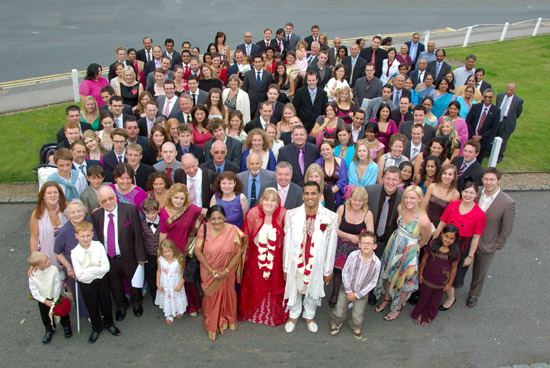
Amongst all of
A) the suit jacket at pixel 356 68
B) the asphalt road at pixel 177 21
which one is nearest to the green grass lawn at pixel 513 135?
the suit jacket at pixel 356 68

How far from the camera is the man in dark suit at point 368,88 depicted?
9.91 m

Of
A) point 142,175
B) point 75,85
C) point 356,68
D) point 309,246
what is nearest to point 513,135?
point 356,68

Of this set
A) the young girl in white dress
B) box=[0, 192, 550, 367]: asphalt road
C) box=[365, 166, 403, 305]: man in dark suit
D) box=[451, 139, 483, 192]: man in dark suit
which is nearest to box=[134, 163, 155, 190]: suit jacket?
the young girl in white dress

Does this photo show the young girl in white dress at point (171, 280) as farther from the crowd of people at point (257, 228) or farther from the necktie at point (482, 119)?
the necktie at point (482, 119)

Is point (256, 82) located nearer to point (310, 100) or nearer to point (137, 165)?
point (310, 100)

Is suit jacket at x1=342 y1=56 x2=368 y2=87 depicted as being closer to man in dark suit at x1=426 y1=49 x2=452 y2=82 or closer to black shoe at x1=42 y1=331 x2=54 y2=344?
man in dark suit at x1=426 y1=49 x2=452 y2=82

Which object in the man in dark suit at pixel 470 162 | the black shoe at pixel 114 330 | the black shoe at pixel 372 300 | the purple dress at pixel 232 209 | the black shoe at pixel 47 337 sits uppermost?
the man in dark suit at pixel 470 162

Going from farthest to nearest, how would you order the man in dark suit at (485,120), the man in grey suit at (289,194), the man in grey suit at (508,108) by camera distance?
1. the man in grey suit at (508,108)
2. the man in dark suit at (485,120)
3. the man in grey suit at (289,194)

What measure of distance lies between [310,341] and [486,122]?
258 inches

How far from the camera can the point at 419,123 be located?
321 inches

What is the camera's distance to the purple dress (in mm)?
6023

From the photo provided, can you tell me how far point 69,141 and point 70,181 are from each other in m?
1.45

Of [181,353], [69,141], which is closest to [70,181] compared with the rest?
[69,141]

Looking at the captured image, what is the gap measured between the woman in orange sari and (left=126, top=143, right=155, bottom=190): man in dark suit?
5.40ft
